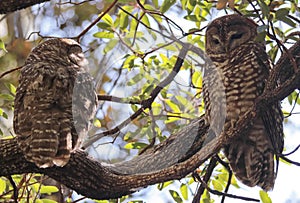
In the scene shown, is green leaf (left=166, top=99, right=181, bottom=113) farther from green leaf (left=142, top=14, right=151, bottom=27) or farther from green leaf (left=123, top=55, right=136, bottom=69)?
green leaf (left=142, top=14, right=151, bottom=27)

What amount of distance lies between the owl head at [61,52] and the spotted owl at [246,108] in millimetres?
780

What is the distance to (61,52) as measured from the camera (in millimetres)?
3990

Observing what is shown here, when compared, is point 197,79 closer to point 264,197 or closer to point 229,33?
point 229,33

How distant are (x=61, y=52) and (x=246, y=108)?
117cm

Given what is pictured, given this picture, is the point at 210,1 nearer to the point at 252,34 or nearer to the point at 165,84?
the point at 252,34

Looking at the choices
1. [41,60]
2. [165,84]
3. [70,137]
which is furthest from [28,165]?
[165,84]

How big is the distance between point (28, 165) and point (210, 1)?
1488mm

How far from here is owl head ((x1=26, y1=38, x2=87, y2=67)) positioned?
3926 mm

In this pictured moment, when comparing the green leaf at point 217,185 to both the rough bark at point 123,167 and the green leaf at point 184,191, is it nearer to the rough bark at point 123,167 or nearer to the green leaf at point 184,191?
the green leaf at point 184,191

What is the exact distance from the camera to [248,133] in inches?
146

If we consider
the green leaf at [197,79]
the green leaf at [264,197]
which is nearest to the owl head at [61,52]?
the green leaf at [197,79]

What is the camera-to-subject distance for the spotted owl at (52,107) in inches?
123

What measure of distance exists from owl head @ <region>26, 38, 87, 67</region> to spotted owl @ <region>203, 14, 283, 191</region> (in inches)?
30.7

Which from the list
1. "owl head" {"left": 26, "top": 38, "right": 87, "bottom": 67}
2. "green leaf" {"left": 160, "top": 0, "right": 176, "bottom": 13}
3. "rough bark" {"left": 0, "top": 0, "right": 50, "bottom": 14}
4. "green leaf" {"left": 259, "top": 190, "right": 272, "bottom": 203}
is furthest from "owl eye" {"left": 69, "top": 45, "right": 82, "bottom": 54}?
"green leaf" {"left": 259, "top": 190, "right": 272, "bottom": 203}
